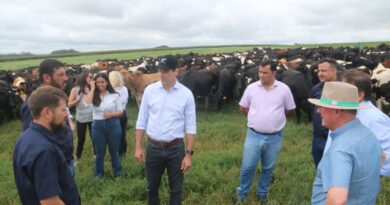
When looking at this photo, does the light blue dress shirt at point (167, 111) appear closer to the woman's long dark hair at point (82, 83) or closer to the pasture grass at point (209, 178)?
the pasture grass at point (209, 178)

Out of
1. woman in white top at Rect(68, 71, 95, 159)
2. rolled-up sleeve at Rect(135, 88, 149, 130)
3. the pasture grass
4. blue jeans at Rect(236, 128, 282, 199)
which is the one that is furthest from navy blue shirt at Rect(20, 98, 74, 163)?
Answer: woman in white top at Rect(68, 71, 95, 159)

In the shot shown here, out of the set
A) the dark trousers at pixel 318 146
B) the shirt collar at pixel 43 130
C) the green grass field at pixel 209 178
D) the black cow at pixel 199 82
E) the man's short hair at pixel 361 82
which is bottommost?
the green grass field at pixel 209 178

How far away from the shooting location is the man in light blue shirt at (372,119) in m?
3.57

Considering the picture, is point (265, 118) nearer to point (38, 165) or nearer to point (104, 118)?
point (104, 118)

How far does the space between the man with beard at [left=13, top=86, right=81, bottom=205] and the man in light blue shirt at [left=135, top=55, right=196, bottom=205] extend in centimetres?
172

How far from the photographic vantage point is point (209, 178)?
6.89 metres

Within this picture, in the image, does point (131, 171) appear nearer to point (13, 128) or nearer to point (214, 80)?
point (13, 128)

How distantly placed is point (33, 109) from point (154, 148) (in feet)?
6.67

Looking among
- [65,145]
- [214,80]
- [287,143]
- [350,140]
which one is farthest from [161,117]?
[214,80]

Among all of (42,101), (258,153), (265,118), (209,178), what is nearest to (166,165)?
(258,153)

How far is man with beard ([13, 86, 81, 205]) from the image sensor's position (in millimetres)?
2971

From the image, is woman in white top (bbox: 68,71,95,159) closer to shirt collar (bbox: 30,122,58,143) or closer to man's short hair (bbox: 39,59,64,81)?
man's short hair (bbox: 39,59,64,81)

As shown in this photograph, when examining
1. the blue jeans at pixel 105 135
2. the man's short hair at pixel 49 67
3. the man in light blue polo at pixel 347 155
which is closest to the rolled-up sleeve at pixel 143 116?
the man's short hair at pixel 49 67

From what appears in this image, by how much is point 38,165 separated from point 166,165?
229 cm
